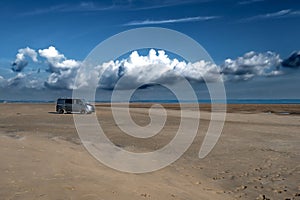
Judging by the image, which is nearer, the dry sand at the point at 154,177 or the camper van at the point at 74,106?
the dry sand at the point at 154,177

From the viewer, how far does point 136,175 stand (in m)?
10.8

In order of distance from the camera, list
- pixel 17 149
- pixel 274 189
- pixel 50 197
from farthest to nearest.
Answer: pixel 17 149 → pixel 274 189 → pixel 50 197

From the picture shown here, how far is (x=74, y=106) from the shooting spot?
45812 millimetres

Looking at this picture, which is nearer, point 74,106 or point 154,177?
point 154,177

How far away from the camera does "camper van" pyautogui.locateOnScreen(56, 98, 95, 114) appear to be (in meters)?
45.8

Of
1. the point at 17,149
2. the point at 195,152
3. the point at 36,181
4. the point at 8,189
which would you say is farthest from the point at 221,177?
the point at 17,149

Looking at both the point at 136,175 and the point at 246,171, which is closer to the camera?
the point at 136,175

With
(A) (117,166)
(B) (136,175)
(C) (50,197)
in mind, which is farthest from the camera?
(A) (117,166)

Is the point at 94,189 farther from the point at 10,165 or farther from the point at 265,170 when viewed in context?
the point at 265,170

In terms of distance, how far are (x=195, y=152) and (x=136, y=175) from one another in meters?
6.07

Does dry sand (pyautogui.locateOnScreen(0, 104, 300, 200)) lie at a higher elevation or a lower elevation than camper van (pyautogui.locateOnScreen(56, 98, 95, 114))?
lower

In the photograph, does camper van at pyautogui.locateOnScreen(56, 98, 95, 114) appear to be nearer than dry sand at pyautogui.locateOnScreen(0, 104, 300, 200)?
No

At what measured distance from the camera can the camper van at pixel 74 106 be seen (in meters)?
45.8

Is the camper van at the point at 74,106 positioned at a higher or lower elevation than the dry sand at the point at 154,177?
higher
